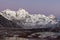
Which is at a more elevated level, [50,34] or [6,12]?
[6,12]

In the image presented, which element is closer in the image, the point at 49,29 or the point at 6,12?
the point at 49,29

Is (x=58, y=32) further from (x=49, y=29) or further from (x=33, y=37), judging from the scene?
(x=33, y=37)

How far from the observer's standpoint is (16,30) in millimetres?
5227

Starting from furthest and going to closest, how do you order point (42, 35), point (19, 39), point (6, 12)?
point (6, 12)
point (42, 35)
point (19, 39)

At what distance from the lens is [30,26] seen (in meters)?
5.03

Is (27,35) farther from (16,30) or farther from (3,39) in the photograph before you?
(3,39)

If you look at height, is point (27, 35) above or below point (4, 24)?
below

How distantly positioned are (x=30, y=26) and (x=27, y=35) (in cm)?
28

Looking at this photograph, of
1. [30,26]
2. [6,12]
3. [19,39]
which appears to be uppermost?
[6,12]

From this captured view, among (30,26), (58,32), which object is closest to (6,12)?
(30,26)

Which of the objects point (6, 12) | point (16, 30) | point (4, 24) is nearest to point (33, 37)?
point (16, 30)

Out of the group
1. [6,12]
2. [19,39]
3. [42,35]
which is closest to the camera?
[19,39]

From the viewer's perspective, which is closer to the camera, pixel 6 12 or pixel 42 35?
pixel 42 35

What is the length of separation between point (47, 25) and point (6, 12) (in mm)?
2430
